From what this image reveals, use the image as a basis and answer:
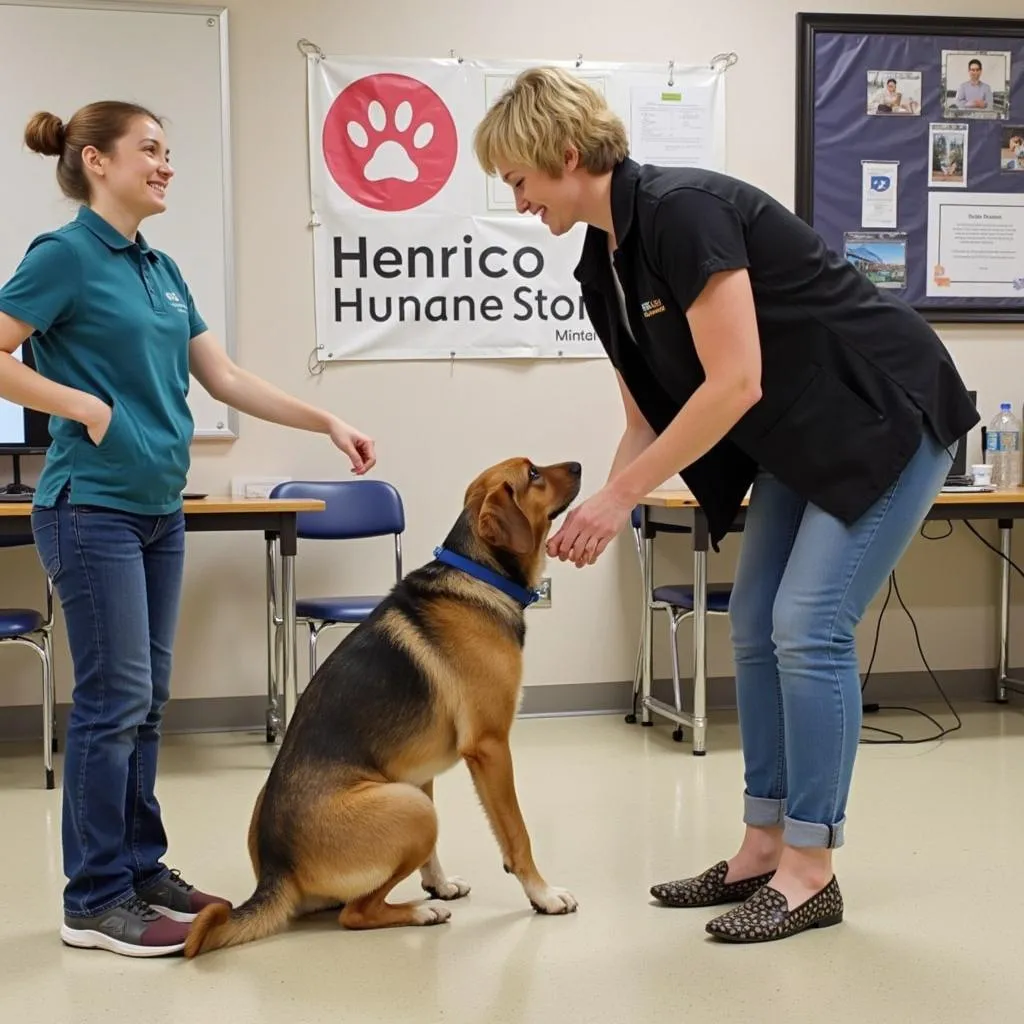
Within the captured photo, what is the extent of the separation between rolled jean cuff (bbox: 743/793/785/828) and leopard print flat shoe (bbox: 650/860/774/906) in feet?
0.37

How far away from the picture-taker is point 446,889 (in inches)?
104

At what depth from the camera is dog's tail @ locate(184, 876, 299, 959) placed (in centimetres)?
221

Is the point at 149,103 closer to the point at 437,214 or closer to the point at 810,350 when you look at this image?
the point at 437,214

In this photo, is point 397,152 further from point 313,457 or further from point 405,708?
point 405,708

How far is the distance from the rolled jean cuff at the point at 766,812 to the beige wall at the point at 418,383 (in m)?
2.30

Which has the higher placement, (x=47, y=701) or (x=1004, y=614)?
(x=1004, y=614)

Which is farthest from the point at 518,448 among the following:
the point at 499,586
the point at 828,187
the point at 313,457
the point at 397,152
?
the point at 499,586

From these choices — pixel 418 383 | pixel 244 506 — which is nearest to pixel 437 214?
pixel 418 383

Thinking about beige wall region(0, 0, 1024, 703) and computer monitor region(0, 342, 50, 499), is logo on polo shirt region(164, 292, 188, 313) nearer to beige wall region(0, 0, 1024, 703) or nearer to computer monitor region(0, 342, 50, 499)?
computer monitor region(0, 342, 50, 499)

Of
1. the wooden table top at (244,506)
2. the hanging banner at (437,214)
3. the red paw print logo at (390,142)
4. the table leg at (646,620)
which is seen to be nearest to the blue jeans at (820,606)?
the wooden table top at (244,506)

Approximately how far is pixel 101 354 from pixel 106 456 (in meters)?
0.19

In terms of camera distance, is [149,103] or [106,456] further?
[149,103]

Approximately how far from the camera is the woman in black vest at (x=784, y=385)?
2.12 metres

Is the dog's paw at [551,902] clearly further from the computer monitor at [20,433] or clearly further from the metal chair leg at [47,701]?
the computer monitor at [20,433]
